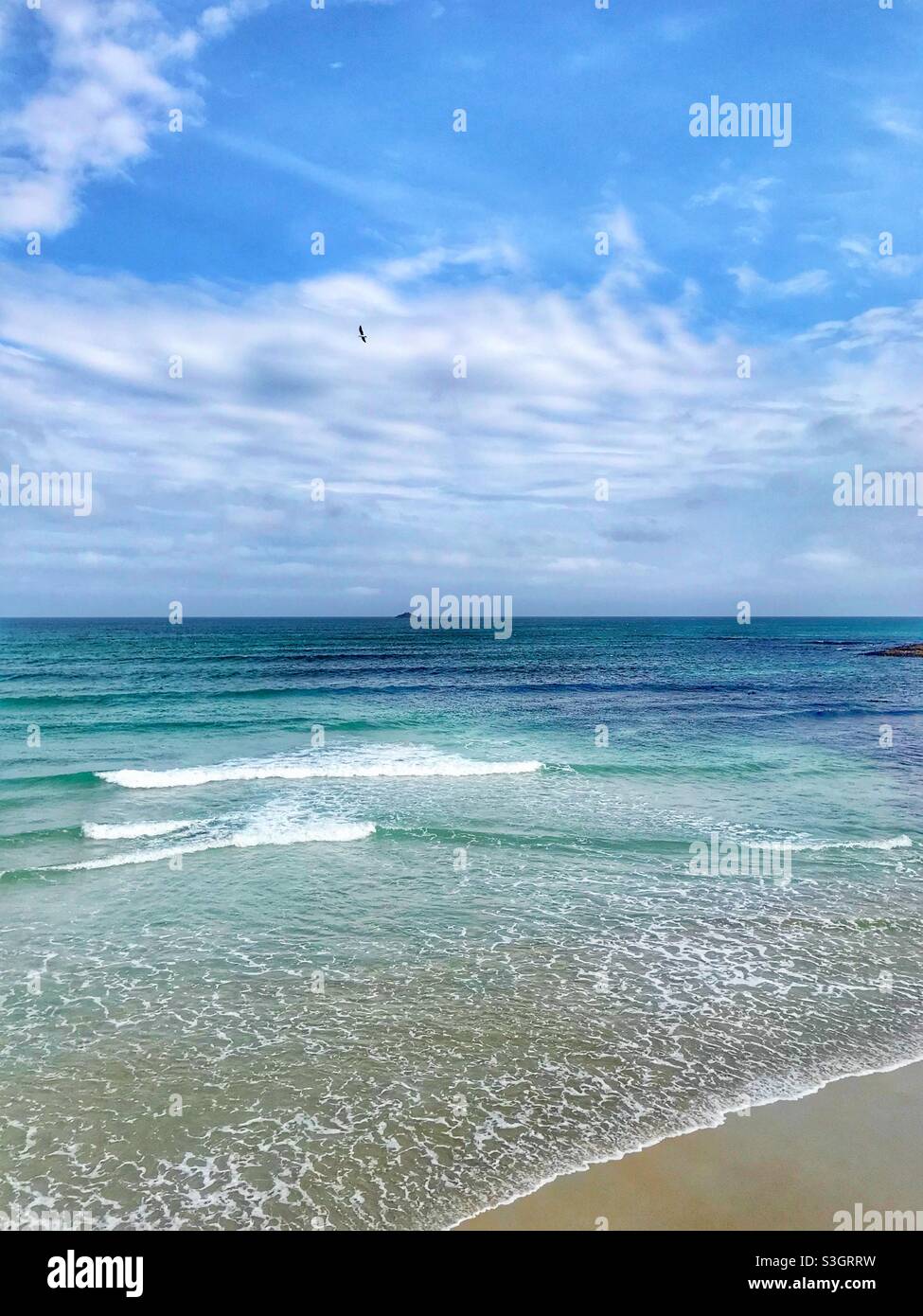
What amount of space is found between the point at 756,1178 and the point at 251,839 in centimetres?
1190

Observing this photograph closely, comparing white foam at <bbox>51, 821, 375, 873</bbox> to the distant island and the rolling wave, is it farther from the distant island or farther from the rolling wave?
the distant island

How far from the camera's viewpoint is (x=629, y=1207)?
234 inches

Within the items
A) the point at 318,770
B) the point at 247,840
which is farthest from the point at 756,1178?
the point at 318,770

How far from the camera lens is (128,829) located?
16609mm

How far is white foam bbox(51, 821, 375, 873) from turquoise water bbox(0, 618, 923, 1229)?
85mm

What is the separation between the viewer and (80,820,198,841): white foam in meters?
16.2

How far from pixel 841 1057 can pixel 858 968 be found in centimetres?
249

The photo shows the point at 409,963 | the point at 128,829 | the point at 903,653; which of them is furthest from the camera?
the point at 903,653

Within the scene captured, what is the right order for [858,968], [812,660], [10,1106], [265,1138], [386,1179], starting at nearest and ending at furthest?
1. [386,1179]
2. [265,1138]
3. [10,1106]
4. [858,968]
5. [812,660]

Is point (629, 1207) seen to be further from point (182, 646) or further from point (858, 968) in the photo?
point (182, 646)
